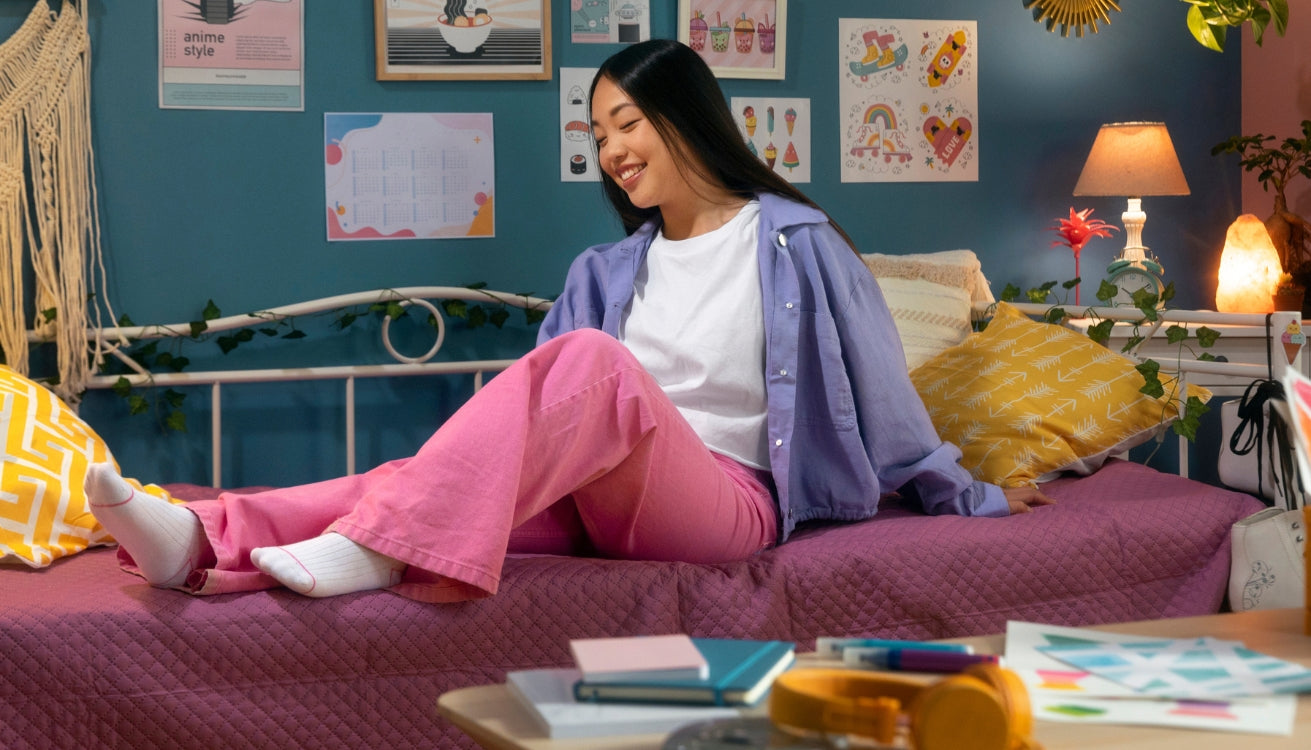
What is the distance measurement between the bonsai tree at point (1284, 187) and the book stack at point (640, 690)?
222 centimetres

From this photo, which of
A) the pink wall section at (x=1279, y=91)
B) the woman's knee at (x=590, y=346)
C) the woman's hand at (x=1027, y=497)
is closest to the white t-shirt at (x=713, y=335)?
the woman's knee at (x=590, y=346)

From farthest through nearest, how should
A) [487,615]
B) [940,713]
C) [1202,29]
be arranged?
[1202,29], [487,615], [940,713]

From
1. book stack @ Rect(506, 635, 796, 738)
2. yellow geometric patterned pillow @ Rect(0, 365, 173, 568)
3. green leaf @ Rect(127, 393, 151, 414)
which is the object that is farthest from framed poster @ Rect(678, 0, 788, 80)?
book stack @ Rect(506, 635, 796, 738)

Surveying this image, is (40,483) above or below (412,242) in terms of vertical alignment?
below

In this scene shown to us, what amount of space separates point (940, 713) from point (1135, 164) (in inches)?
82.0

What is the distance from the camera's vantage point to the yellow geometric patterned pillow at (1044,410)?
1.90 metres

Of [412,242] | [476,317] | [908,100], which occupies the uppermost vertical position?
[908,100]

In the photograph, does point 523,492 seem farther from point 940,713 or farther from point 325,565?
point 940,713

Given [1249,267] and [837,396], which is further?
[1249,267]

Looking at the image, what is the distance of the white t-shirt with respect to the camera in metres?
1.71

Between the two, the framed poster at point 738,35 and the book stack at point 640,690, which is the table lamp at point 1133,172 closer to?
the framed poster at point 738,35

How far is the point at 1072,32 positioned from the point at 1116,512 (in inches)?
Result: 54.2

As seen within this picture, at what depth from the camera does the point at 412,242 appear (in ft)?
7.54

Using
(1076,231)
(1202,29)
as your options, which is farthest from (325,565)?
(1076,231)
